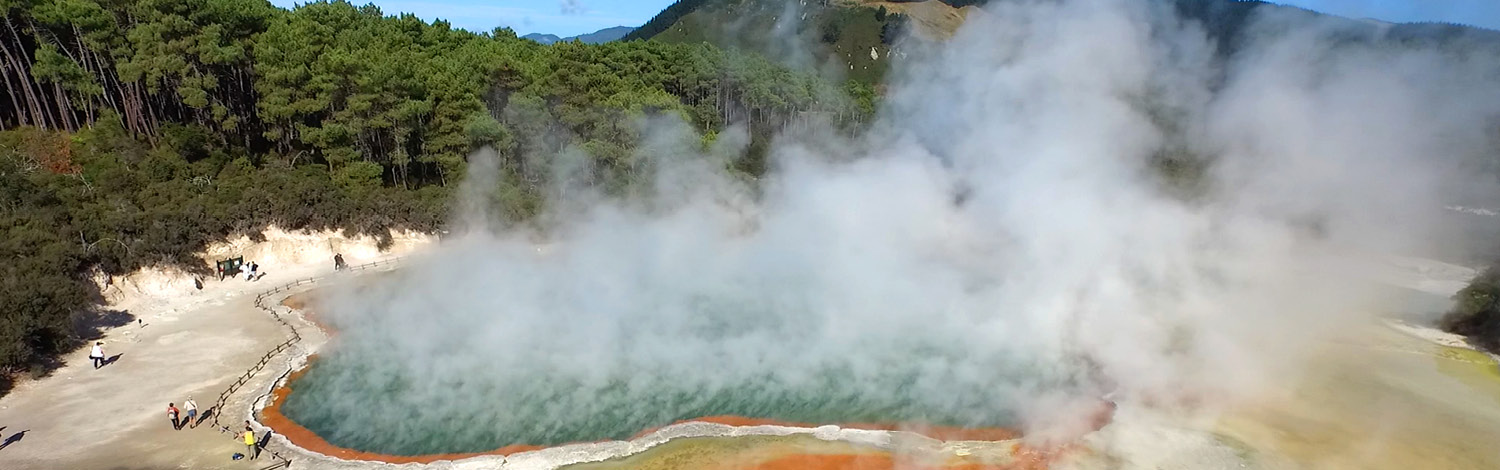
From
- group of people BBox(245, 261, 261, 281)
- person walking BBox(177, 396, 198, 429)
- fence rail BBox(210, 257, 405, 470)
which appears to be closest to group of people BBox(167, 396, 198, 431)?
person walking BBox(177, 396, 198, 429)

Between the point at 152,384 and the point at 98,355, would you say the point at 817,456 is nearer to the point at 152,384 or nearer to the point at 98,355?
the point at 152,384

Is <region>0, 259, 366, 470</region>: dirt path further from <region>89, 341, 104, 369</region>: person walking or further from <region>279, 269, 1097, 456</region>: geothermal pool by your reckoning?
<region>279, 269, 1097, 456</region>: geothermal pool

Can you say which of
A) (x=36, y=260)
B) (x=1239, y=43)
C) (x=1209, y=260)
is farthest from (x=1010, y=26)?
(x=36, y=260)

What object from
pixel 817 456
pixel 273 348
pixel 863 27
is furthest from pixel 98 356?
pixel 863 27

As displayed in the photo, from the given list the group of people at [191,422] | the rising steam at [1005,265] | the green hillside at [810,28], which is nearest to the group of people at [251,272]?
the rising steam at [1005,265]

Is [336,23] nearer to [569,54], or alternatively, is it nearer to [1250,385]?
[569,54]

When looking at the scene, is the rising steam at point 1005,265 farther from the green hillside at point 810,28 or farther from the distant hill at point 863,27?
the green hillside at point 810,28

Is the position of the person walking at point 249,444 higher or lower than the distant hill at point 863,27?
lower
